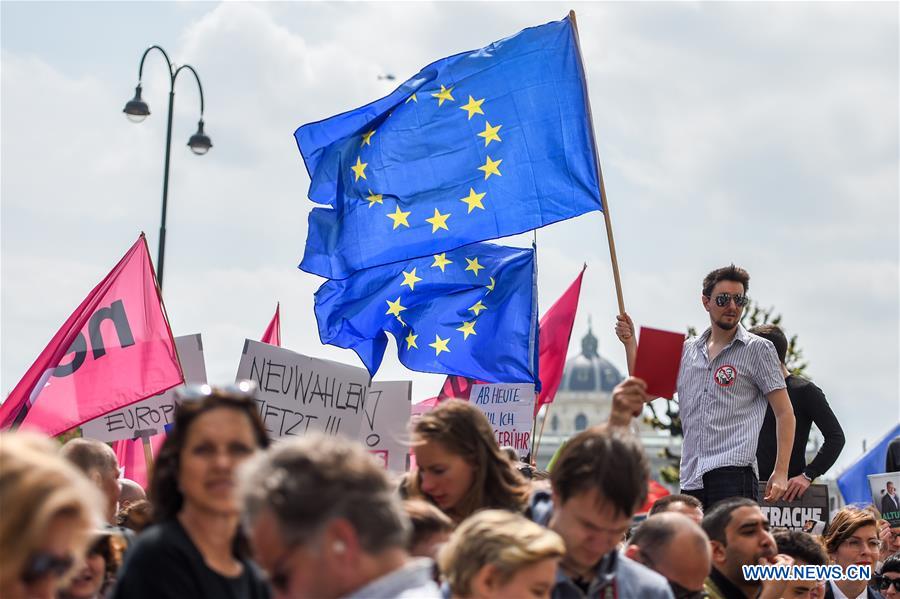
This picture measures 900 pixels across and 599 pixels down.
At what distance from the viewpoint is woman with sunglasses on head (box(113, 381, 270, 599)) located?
13.8 ft

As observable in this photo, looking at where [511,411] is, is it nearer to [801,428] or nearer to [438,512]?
[801,428]

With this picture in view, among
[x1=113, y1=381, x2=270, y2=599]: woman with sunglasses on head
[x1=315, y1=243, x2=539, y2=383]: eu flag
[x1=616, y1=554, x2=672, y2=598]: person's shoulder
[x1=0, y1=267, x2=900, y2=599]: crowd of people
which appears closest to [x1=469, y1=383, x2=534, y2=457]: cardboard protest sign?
[x1=315, y1=243, x2=539, y2=383]: eu flag

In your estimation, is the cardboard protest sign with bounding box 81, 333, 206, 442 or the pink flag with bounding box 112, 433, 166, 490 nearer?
the cardboard protest sign with bounding box 81, 333, 206, 442

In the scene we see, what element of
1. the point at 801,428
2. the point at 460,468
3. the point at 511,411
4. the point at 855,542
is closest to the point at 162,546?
the point at 460,468

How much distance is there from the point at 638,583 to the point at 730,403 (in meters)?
3.69

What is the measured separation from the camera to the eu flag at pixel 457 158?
10.6m

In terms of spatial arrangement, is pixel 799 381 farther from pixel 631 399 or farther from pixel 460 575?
pixel 460 575

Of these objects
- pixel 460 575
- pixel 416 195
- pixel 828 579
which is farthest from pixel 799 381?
pixel 460 575

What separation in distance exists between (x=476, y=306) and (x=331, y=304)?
1.26 meters

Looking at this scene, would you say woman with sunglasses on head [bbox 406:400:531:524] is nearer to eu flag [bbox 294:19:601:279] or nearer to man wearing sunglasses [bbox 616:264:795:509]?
man wearing sunglasses [bbox 616:264:795:509]

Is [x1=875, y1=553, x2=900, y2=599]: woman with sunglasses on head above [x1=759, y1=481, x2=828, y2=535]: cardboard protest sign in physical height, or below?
below

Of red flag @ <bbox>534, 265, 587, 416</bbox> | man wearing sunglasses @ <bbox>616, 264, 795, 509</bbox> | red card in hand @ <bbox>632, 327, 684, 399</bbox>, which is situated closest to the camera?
red card in hand @ <bbox>632, 327, 684, 399</bbox>

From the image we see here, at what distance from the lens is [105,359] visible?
37.2ft

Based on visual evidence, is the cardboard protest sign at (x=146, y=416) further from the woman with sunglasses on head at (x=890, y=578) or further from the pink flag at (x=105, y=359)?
the woman with sunglasses on head at (x=890, y=578)
